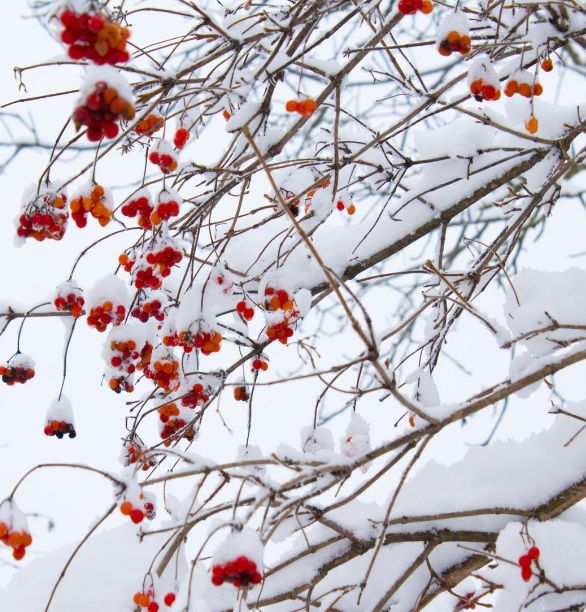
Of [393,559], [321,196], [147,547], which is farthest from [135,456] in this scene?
[321,196]

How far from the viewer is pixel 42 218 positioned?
1.79 m

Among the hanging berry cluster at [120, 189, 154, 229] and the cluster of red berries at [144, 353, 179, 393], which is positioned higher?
the hanging berry cluster at [120, 189, 154, 229]

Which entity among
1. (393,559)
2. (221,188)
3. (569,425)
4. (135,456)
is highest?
(221,188)

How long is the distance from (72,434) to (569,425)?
168 cm

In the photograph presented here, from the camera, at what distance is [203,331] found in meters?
1.85

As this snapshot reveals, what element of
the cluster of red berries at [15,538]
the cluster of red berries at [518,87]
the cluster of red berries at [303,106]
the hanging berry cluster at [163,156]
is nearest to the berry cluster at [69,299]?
the hanging berry cluster at [163,156]

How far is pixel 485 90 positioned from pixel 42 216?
124cm

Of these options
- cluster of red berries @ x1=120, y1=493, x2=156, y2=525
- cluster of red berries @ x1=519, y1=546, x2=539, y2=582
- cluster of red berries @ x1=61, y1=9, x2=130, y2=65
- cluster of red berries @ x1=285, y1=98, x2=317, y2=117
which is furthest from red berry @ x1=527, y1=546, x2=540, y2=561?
cluster of red berries @ x1=61, y1=9, x2=130, y2=65

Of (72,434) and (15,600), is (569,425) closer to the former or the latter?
(72,434)

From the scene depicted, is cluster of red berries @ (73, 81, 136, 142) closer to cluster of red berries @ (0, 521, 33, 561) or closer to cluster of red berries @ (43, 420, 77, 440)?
cluster of red berries @ (0, 521, 33, 561)

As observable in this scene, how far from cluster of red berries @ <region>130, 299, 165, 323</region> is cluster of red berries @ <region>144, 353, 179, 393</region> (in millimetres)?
141

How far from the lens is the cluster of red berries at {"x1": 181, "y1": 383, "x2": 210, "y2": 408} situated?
216cm

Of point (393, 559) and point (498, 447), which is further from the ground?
point (498, 447)

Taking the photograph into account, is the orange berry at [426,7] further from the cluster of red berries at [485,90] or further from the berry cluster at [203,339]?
the berry cluster at [203,339]
